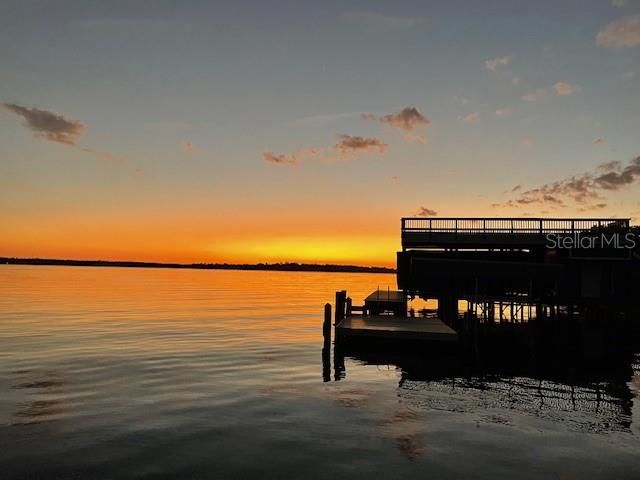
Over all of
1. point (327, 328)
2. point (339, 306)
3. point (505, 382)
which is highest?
point (339, 306)

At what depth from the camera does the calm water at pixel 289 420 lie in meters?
11.9

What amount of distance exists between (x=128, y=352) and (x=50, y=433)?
1487 centimetres

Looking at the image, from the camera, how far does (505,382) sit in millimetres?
21562

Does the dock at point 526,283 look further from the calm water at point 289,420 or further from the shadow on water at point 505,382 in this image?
the calm water at point 289,420

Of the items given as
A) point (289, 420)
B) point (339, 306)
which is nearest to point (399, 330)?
point (339, 306)

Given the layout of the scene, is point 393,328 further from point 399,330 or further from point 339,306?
point 339,306

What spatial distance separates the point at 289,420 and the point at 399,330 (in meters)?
13.0

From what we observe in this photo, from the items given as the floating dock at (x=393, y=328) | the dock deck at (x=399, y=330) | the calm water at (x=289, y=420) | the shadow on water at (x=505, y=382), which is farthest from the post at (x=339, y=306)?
the calm water at (x=289, y=420)

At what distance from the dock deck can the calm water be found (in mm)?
1764

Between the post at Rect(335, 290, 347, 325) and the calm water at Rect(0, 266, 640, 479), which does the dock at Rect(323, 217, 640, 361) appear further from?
the calm water at Rect(0, 266, 640, 479)

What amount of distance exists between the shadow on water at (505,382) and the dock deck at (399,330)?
77 centimetres

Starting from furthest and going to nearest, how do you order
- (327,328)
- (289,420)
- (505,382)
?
(327,328) < (505,382) < (289,420)

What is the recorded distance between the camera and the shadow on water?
16.8 m

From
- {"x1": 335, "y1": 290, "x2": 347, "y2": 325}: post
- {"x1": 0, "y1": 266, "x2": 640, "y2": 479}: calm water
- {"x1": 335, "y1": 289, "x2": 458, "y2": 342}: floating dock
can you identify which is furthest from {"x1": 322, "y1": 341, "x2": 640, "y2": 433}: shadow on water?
{"x1": 335, "y1": 290, "x2": 347, "y2": 325}: post
